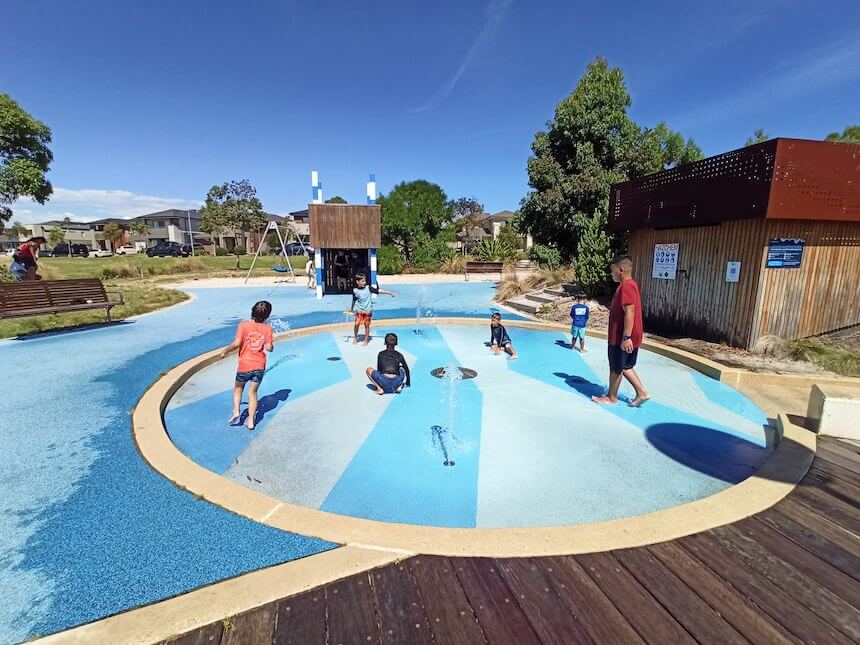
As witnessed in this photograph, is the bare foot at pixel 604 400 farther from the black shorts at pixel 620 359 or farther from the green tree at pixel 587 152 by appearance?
the green tree at pixel 587 152

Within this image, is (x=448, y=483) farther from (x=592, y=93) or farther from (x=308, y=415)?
(x=592, y=93)

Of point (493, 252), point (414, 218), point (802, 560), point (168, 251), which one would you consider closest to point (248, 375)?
point (802, 560)

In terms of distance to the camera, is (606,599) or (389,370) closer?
(606,599)

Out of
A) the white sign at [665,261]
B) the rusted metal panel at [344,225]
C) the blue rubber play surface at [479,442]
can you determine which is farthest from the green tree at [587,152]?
the blue rubber play surface at [479,442]

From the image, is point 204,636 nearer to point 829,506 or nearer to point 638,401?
point 829,506

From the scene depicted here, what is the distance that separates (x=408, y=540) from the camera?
2988 millimetres

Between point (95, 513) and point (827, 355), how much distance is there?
11755 millimetres

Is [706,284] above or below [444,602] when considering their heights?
above

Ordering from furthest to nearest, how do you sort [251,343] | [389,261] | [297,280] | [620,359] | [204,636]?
[389,261]
[297,280]
[620,359]
[251,343]
[204,636]

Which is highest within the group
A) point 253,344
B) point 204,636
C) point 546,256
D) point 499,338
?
point 546,256

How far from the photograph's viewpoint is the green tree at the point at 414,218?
3106 centimetres

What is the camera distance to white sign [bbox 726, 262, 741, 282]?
922 centimetres

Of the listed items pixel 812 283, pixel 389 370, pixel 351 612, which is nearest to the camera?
pixel 351 612

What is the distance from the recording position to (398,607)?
2422mm
